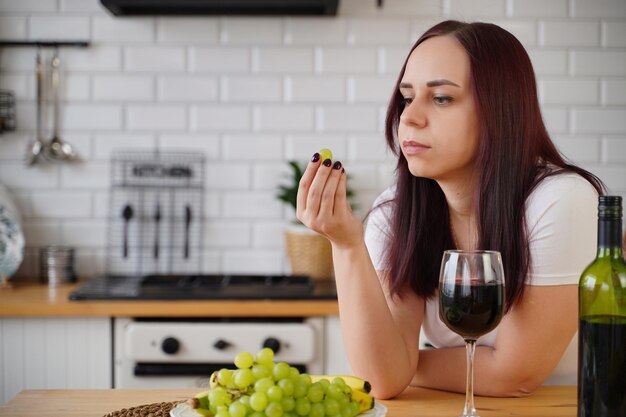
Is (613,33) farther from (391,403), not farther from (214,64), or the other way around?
(391,403)

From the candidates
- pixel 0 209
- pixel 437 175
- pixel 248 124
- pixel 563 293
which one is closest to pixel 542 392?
pixel 563 293

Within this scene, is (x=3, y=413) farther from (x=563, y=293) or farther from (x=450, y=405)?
(x=563, y=293)

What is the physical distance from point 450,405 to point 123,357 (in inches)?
58.0

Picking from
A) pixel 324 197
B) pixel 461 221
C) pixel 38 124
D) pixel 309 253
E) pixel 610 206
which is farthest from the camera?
pixel 38 124

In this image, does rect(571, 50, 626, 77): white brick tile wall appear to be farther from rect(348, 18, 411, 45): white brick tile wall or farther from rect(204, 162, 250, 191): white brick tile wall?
rect(204, 162, 250, 191): white brick tile wall

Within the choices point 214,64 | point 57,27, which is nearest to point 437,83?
point 214,64

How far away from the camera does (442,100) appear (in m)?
1.53

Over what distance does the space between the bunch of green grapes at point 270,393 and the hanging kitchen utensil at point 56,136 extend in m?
2.19

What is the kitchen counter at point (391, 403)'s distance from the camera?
124 cm

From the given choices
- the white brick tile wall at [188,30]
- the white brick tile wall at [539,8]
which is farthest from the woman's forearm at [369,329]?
the white brick tile wall at [539,8]

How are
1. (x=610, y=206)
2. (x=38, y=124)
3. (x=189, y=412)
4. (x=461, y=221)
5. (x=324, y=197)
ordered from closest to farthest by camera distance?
(x=610, y=206) → (x=189, y=412) → (x=324, y=197) → (x=461, y=221) → (x=38, y=124)

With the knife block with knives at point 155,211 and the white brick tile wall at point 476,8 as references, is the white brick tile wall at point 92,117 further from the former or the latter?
the white brick tile wall at point 476,8

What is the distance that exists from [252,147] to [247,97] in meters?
0.19

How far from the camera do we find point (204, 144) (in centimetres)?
307
